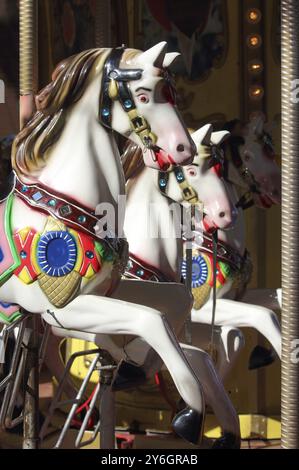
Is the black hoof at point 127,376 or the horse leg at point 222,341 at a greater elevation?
the black hoof at point 127,376

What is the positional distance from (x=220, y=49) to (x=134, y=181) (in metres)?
2.04

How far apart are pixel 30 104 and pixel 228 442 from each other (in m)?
1.63

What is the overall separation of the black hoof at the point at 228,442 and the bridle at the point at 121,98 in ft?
4.17

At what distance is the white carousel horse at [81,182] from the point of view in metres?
4.46

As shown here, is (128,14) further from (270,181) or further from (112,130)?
(112,130)

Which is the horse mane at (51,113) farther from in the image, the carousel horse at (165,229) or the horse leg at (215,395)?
the horse leg at (215,395)

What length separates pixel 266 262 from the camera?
720 cm

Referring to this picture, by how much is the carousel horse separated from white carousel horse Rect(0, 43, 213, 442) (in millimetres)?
444

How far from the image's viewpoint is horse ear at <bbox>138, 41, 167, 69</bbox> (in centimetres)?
456

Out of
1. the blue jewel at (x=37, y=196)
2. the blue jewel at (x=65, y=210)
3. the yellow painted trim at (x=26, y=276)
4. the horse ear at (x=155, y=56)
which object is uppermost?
the horse ear at (x=155, y=56)

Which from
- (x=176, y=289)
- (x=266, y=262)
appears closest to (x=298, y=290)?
(x=176, y=289)

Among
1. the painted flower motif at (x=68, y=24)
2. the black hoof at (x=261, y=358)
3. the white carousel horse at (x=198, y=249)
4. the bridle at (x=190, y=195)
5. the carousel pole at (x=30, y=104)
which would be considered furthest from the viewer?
the painted flower motif at (x=68, y=24)

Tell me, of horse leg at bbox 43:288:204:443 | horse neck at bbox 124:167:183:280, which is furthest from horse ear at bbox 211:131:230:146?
horse leg at bbox 43:288:204:443

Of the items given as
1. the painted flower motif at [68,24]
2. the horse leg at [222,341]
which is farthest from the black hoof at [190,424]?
the painted flower motif at [68,24]
